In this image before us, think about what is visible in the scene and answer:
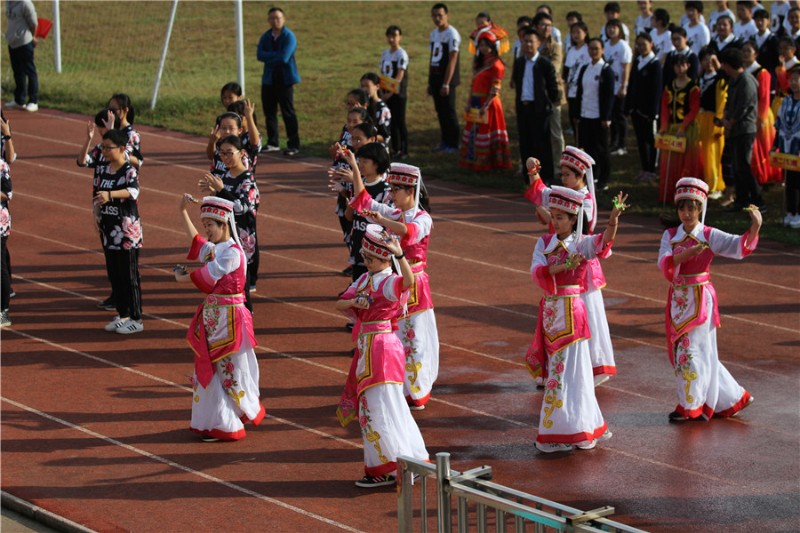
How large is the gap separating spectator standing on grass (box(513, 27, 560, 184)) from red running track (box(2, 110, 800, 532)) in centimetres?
150

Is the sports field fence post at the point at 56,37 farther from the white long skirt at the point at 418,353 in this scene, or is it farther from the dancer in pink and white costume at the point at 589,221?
the dancer in pink and white costume at the point at 589,221

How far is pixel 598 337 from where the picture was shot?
431 inches

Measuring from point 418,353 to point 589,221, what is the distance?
1769 mm

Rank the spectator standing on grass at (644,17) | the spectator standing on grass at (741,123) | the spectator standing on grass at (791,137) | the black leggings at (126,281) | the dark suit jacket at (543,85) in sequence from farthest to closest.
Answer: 1. the spectator standing on grass at (644,17)
2. the dark suit jacket at (543,85)
3. the spectator standing on grass at (741,123)
4. the spectator standing on grass at (791,137)
5. the black leggings at (126,281)

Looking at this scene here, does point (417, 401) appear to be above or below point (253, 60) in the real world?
below

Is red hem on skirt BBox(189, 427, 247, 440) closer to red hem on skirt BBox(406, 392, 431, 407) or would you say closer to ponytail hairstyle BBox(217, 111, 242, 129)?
red hem on skirt BBox(406, 392, 431, 407)

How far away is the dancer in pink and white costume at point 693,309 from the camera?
32.8 feet

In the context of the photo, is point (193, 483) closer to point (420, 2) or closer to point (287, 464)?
point (287, 464)

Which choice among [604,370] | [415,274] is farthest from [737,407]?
[415,274]

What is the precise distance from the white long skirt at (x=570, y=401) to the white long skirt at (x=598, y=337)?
124 cm

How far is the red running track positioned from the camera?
8.88 m

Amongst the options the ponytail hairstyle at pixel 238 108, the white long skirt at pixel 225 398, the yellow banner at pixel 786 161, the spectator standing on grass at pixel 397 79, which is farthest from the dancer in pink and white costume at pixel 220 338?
the spectator standing on grass at pixel 397 79

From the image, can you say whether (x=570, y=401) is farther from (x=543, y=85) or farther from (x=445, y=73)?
(x=445, y=73)

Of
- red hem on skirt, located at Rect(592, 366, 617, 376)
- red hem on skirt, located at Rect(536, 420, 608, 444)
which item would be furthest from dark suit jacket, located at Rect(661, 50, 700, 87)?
red hem on skirt, located at Rect(536, 420, 608, 444)
